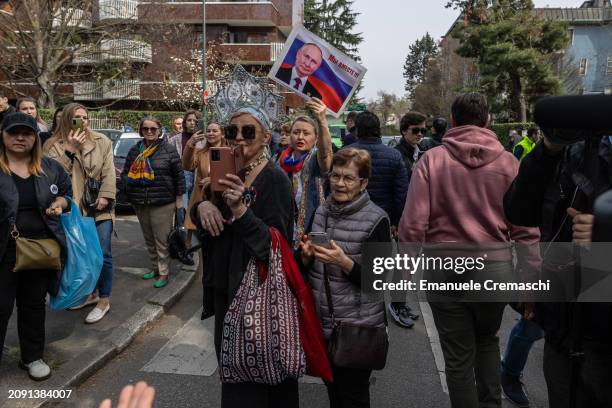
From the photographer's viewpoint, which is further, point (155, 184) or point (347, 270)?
point (155, 184)

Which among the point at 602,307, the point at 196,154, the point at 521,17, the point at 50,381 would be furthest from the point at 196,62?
the point at 602,307

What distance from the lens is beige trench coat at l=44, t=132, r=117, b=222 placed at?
4766mm

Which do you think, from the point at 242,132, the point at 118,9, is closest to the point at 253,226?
the point at 242,132

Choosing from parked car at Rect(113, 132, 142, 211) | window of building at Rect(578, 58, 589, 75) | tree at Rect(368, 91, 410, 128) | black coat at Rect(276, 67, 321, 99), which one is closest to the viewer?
black coat at Rect(276, 67, 321, 99)

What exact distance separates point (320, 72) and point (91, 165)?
2415 millimetres

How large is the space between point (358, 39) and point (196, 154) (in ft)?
179

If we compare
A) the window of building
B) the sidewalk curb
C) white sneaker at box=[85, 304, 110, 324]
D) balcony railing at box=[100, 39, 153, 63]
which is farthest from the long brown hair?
the window of building

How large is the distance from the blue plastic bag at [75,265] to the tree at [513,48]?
26.3 meters

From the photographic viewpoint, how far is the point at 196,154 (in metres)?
5.80

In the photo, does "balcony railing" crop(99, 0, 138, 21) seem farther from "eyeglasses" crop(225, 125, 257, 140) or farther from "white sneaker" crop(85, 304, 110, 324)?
"eyeglasses" crop(225, 125, 257, 140)

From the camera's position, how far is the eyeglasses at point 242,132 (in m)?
2.52

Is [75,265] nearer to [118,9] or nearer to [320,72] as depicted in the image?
[320,72]

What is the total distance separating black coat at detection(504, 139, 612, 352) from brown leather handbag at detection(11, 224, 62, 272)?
10.2 ft

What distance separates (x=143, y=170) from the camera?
5.80 m
